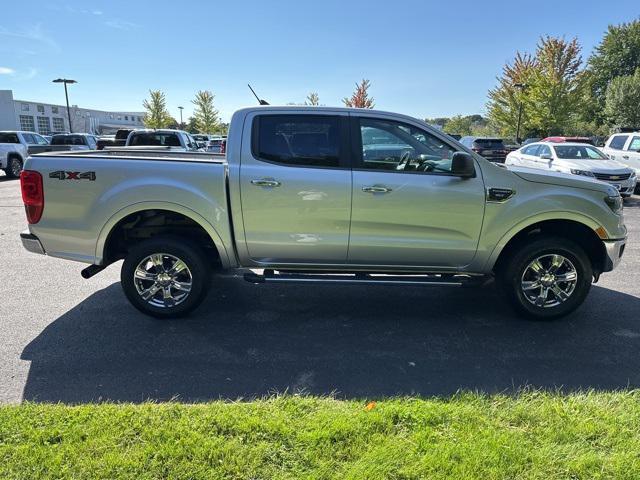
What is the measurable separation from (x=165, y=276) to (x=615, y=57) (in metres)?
62.1

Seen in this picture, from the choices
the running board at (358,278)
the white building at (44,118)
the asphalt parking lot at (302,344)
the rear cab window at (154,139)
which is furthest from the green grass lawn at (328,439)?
the white building at (44,118)

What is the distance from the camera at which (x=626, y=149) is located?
13.9 metres

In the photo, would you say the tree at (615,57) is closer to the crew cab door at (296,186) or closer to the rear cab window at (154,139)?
the rear cab window at (154,139)

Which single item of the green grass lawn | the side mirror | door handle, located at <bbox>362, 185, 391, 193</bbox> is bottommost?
the green grass lawn

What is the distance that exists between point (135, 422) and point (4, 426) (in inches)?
29.2

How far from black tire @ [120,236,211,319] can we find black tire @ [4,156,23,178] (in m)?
17.6

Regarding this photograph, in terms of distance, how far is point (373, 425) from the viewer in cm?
271

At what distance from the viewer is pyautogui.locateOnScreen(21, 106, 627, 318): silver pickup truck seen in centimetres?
407

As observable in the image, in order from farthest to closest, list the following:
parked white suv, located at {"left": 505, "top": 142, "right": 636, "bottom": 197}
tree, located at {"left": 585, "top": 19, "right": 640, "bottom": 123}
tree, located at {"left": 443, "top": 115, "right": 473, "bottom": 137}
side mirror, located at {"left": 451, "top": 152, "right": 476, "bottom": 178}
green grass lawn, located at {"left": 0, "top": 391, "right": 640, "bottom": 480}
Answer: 1. tree, located at {"left": 443, "top": 115, "right": 473, "bottom": 137}
2. tree, located at {"left": 585, "top": 19, "right": 640, "bottom": 123}
3. parked white suv, located at {"left": 505, "top": 142, "right": 636, "bottom": 197}
4. side mirror, located at {"left": 451, "top": 152, "right": 476, "bottom": 178}
5. green grass lawn, located at {"left": 0, "top": 391, "right": 640, "bottom": 480}

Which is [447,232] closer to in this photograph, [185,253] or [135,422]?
[185,253]

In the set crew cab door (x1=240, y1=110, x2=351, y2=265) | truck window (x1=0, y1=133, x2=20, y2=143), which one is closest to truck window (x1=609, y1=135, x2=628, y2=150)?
crew cab door (x1=240, y1=110, x2=351, y2=265)

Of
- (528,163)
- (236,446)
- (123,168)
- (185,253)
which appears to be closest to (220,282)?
(185,253)

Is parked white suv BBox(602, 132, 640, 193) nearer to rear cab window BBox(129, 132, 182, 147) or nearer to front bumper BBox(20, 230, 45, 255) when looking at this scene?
rear cab window BBox(129, 132, 182, 147)

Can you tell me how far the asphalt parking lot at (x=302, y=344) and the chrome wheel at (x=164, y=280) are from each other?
257 millimetres
